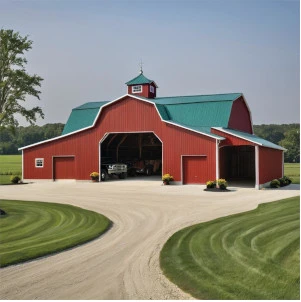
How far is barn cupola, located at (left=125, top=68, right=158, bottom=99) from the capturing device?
37562 mm

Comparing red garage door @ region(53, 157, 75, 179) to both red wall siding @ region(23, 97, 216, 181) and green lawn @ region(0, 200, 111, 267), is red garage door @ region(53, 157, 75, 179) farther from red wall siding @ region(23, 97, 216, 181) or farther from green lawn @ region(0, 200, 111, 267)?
green lawn @ region(0, 200, 111, 267)

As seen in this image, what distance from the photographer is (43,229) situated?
10828 millimetres

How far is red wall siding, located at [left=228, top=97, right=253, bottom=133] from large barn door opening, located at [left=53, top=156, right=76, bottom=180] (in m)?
14.4

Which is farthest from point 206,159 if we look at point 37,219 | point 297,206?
point 37,219

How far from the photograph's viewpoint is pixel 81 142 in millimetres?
30547

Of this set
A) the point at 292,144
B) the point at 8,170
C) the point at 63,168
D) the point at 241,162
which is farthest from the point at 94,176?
the point at 292,144

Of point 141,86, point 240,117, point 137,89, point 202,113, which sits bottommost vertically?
point 240,117

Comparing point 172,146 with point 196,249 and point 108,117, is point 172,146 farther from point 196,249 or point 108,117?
point 196,249

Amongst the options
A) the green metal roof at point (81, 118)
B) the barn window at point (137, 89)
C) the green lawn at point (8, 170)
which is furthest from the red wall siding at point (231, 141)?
the green lawn at point (8, 170)

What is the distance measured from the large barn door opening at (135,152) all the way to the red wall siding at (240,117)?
26.8 feet

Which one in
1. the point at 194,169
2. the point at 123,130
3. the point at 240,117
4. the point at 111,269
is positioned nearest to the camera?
the point at 111,269

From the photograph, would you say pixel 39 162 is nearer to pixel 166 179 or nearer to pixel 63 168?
pixel 63 168

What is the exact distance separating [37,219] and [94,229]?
2.79 m

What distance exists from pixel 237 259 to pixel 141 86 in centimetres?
3157
